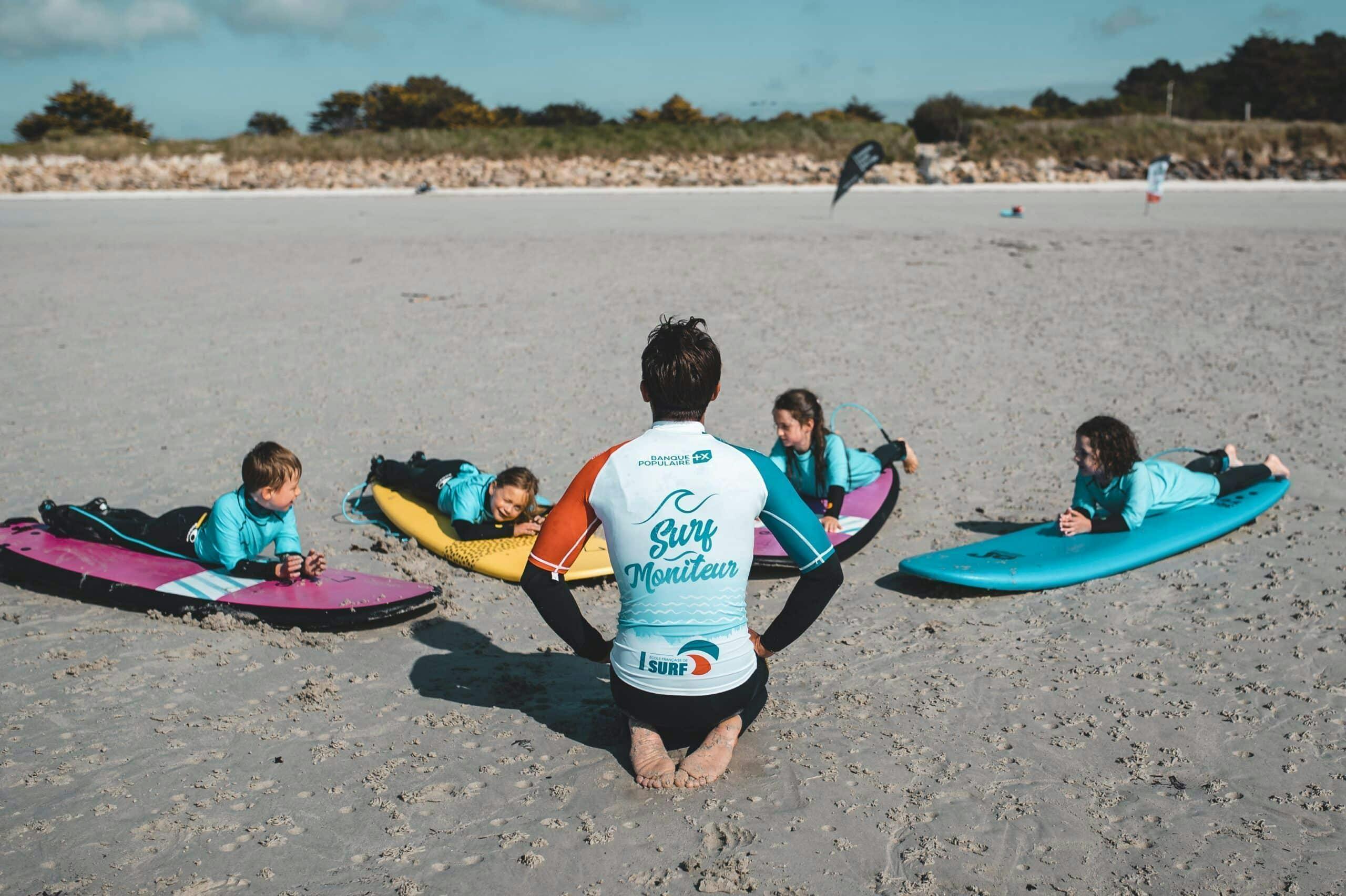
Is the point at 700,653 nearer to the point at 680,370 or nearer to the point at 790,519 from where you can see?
the point at 790,519

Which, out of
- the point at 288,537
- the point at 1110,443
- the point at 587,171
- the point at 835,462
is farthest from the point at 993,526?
the point at 587,171

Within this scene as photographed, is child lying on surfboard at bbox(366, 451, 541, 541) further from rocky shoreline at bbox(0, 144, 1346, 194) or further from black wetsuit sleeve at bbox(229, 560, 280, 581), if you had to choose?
rocky shoreline at bbox(0, 144, 1346, 194)

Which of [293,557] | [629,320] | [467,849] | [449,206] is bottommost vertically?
[467,849]

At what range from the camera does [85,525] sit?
17.3ft

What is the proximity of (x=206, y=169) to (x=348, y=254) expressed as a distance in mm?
20888

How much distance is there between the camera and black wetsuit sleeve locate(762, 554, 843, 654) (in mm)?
3289

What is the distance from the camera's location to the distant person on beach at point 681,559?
10.1 feet

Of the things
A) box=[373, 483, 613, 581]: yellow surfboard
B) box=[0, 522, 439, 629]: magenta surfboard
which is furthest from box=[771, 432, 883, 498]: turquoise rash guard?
box=[0, 522, 439, 629]: magenta surfboard

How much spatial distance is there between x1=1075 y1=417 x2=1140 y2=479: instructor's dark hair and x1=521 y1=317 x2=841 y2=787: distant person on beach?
8.37 feet

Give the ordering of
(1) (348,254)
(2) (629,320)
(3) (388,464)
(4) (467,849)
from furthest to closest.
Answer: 1. (1) (348,254)
2. (2) (629,320)
3. (3) (388,464)
4. (4) (467,849)

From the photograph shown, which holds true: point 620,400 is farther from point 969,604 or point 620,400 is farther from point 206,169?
point 206,169

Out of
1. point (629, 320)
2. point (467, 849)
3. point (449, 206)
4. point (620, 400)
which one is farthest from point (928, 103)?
point (467, 849)

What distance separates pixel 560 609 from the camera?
328 centimetres

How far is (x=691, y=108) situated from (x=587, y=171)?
1158cm
